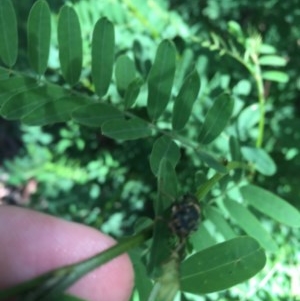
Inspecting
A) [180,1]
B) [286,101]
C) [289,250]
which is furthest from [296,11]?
[289,250]

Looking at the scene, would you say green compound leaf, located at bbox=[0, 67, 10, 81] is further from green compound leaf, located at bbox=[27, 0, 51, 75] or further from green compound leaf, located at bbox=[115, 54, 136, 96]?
green compound leaf, located at bbox=[115, 54, 136, 96]

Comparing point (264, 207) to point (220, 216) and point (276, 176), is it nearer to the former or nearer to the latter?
point (220, 216)

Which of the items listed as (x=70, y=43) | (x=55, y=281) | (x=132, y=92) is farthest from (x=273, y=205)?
(x=55, y=281)

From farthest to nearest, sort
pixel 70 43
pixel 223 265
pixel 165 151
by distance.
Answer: pixel 70 43, pixel 165 151, pixel 223 265

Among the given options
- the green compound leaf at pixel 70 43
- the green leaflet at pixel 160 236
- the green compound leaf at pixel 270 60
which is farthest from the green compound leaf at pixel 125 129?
the green compound leaf at pixel 270 60

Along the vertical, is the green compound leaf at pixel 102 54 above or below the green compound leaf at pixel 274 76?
above

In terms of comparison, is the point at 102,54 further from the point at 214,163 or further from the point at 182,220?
the point at 182,220

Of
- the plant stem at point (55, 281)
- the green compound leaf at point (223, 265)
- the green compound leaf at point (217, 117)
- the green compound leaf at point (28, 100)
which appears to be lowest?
the green compound leaf at point (223, 265)

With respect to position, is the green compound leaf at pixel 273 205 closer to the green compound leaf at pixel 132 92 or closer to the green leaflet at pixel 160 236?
the green compound leaf at pixel 132 92
